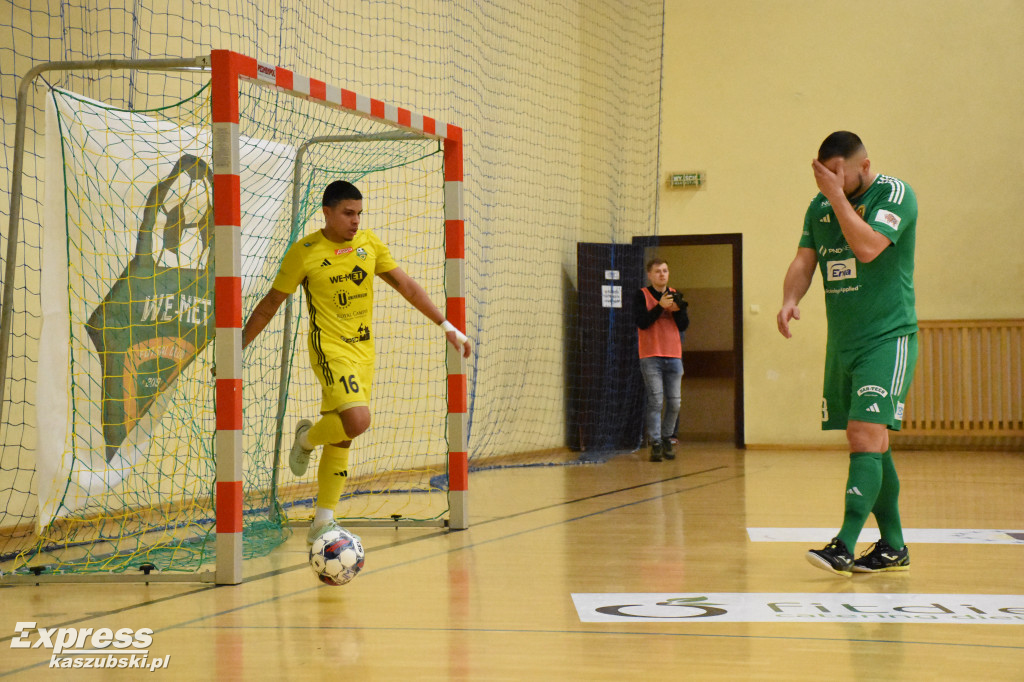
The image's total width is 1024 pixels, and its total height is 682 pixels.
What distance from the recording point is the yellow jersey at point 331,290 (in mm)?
4578

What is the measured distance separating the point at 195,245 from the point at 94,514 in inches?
59.3

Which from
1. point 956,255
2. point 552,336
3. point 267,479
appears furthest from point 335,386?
point 956,255

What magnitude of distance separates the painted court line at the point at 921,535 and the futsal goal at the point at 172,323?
65.3 inches

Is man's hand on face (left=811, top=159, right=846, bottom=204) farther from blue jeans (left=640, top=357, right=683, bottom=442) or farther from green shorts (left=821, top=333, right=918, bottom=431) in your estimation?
blue jeans (left=640, top=357, right=683, bottom=442)

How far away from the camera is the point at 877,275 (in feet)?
13.7

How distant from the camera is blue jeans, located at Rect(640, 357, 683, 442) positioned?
399 inches

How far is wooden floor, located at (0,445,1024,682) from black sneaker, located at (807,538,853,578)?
0.24 ft

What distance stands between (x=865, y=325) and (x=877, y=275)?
8.3 inches

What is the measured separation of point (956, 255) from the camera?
11273 mm

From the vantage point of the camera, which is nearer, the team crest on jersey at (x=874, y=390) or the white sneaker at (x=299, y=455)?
the team crest on jersey at (x=874, y=390)

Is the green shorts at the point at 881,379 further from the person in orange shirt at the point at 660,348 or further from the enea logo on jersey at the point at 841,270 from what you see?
the person in orange shirt at the point at 660,348

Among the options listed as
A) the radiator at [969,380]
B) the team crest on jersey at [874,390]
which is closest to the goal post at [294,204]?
the team crest on jersey at [874,390]

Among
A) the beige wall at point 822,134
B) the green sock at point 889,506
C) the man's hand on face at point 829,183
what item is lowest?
the green sock at point 889,506

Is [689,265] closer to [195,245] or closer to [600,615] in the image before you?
[195,245]
